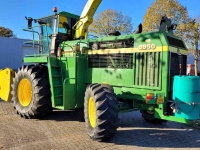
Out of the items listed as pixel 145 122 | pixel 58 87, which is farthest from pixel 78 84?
pixel 145 122

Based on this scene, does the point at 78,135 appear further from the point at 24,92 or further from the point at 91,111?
the point at 24,92

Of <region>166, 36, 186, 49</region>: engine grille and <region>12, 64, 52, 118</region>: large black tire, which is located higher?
<region>166, 36, 186, 49</region>: engine grille

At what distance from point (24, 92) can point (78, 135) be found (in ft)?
9.44

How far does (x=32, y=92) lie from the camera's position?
673 centimetres

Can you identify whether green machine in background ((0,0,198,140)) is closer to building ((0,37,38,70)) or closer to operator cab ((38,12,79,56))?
operator cab ((38,12,79,56))

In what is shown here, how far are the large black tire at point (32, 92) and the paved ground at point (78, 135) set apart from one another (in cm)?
31

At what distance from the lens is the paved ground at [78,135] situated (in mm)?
4906

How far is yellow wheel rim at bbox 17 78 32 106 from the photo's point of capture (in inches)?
286

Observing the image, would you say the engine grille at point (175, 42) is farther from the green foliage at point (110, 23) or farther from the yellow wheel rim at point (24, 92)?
the green foliage at point (110, 23)

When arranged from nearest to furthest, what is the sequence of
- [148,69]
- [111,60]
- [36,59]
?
[148,69] < [111,60] < [36,59]

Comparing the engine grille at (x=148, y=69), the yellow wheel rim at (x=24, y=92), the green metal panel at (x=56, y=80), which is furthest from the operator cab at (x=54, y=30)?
the engine grille at (x=148, y=69)

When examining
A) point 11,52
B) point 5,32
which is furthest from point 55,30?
point 5,32

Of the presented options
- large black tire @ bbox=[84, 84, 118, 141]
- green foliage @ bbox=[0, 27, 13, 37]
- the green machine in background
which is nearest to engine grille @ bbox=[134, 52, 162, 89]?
the green machine in background

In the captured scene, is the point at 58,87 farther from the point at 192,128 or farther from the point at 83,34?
the point at 192,128
